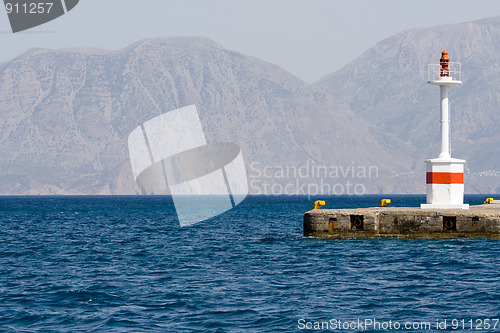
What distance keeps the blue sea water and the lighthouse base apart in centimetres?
225

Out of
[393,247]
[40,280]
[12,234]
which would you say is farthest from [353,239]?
[12,234]

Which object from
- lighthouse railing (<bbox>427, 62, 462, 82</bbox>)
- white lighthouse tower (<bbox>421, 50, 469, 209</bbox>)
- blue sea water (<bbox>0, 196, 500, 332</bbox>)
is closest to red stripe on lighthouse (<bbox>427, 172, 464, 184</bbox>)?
white lighthouse tower (<bbox>421, 50, 469, 209</bbox>)

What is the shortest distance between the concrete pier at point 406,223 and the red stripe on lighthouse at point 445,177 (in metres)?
1.75

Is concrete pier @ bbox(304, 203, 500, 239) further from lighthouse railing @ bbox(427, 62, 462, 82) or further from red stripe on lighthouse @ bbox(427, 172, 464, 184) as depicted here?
lighthouse railing @ bbox(427, 62, 462, 82)

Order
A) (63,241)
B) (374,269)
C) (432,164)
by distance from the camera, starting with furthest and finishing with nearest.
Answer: (63,241) → (432,164) → (374,269)

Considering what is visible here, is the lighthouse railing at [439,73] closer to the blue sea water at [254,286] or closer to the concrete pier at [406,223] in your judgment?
the concrete pier at [406,223]

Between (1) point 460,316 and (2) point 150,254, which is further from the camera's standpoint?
(2) point 150,254

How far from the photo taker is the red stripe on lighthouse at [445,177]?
41594mm

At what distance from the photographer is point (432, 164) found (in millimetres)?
41812

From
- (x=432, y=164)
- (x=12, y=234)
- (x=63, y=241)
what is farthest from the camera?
(x=12, y=234)

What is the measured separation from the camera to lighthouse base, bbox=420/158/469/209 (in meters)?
41.6

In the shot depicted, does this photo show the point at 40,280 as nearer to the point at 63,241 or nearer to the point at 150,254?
the point at 150,254

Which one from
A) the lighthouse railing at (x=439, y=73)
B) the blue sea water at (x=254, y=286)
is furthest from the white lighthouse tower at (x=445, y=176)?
the blue sea water at (x=254, y=286)

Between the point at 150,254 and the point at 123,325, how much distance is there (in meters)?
20.0
